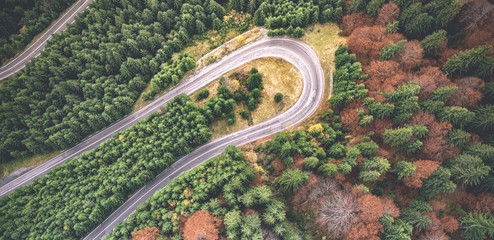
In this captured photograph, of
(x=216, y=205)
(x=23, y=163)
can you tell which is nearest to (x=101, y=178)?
(x=23, y=163)

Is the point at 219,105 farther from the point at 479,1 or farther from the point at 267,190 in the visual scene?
the point at 479,1

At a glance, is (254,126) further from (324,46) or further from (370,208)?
(370,208)

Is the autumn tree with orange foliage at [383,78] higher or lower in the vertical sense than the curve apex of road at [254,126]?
lower

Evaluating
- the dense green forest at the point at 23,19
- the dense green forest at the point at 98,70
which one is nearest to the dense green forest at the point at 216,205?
the dense green forest at the point at 98,70

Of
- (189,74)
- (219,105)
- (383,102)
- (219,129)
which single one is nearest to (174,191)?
(219,129)

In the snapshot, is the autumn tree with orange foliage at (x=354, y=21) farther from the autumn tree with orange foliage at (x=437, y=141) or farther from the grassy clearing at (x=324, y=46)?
the autumn tree with orange foliage at (x=437, y=141)

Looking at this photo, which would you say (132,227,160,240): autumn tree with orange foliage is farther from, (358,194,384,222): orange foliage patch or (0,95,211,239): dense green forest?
(358,194,384,222): orange foliage patch
